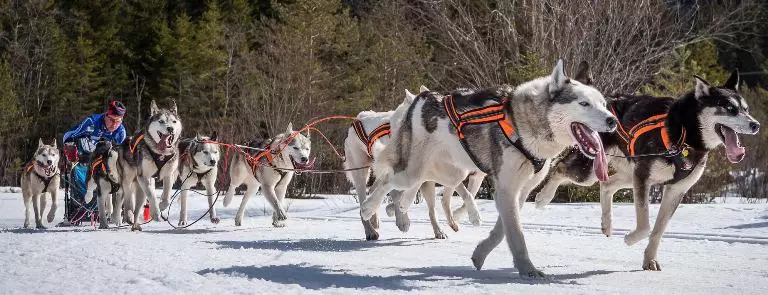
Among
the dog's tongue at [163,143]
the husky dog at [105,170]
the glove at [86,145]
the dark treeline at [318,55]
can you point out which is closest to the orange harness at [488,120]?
the dog's tongue at [163,143]

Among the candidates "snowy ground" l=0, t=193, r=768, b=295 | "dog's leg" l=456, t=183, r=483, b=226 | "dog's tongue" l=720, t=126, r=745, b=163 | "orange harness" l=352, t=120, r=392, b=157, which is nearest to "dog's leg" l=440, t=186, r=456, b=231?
"snowy ground" l=0, t=193, r=768, b=295

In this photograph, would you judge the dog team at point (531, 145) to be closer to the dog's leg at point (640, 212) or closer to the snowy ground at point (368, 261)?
the dog's leg at point (640, 212)

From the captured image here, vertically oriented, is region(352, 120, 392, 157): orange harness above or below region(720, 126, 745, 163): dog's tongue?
above

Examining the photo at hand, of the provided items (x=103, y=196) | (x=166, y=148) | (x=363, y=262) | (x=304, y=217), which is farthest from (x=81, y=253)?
(x=304, y=217)

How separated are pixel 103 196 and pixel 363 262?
4.78 meters

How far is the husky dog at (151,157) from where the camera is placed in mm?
8359

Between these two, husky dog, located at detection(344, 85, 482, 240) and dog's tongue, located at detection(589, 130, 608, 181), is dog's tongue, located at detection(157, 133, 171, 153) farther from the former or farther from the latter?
dog's tongue, located at detection(589, 130, 608, 181)

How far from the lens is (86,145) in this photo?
9312 mm

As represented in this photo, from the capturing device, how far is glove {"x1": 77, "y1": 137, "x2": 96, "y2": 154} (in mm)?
9266

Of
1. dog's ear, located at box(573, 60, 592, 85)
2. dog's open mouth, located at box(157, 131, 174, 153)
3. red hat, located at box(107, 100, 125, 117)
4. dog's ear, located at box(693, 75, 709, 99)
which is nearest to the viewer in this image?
dog's ear, located at box(573, 60, 592, 85)

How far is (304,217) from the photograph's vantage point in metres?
10.6

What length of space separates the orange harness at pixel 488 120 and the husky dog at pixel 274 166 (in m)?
3.54

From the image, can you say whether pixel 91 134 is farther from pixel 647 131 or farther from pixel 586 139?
pixel 586 139

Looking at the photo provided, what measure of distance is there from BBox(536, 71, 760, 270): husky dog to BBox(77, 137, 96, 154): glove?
6.15 metres
